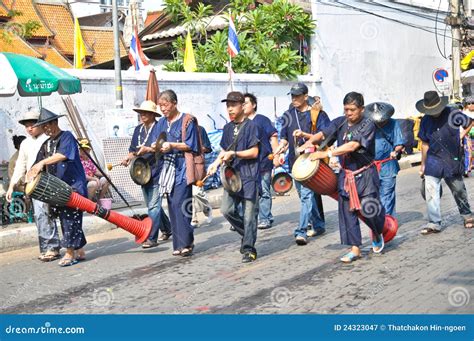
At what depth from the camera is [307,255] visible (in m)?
7.95

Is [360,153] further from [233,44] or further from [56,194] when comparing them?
[233,44]

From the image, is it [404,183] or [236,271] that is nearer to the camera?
[236,271]

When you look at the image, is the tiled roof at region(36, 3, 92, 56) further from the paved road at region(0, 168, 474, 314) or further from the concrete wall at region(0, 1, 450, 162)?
the paved road at region(0, 168, 474, 314)

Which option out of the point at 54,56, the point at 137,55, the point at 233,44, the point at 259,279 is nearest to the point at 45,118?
the point at 259,279

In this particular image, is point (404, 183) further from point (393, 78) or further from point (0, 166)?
point (393, 78)

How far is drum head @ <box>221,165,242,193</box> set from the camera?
7.55m

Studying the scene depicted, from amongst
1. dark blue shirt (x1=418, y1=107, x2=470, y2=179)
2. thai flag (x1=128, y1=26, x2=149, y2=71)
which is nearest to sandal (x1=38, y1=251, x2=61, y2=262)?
dark blue shirt (x1=418, y1=107, x2=470, y2=179)

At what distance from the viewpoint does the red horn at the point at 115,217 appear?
25.8 ft

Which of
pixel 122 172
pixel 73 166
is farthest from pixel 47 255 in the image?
pixel 122 172

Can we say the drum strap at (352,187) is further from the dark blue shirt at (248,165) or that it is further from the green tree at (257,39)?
the green tree at (257,39)

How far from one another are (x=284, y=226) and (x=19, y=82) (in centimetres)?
436

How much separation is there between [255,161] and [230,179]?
0.36m

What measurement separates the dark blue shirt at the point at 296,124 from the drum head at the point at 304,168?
1.39m

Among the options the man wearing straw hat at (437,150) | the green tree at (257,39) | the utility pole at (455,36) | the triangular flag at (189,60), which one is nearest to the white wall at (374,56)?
the green tree at (257,39)
